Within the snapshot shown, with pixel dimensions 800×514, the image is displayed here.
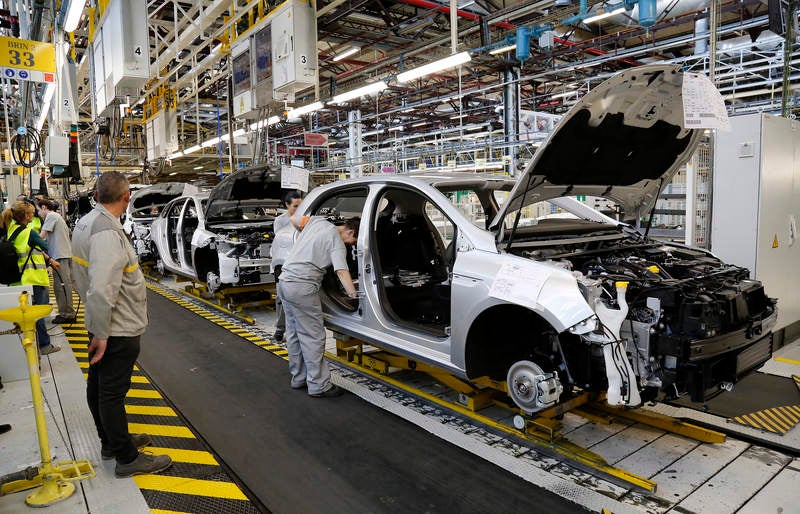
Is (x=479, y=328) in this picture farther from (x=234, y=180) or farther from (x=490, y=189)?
(x=234, y=180)

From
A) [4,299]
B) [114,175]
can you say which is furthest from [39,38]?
[114,175]

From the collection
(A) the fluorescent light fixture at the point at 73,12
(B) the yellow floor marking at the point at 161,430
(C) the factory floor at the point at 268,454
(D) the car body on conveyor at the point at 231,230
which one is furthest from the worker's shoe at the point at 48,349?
(A) the fluorescent light fixture at the point at 73,12

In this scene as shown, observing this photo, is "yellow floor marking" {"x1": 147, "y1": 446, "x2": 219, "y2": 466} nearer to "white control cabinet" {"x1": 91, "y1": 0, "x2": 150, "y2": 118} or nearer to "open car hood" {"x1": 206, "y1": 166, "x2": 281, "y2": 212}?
"open car hood" {"x1": 206, "y1": 166, "x2": 281, "y2": 212}

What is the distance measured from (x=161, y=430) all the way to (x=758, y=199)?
5.28 metres

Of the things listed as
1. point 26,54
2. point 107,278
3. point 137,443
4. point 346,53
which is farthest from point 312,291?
point 346,53

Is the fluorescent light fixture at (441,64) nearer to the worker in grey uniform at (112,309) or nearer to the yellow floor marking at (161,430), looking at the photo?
the worker in grey uniform at (112,309)

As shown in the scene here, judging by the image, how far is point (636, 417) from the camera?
11.9 feet

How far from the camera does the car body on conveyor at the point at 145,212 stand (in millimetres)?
11031

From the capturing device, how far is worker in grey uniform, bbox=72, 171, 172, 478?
2.72m

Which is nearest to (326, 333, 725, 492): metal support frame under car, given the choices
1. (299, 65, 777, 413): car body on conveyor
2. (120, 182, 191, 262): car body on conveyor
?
(299, 65, 777, 413): car body on conveyor

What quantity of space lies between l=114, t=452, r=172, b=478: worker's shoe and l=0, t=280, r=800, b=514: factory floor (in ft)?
0.12

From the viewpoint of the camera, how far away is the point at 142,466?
2.99 meters

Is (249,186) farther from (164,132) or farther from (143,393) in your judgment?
(164,132)

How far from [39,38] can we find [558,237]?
1024 centimetres
